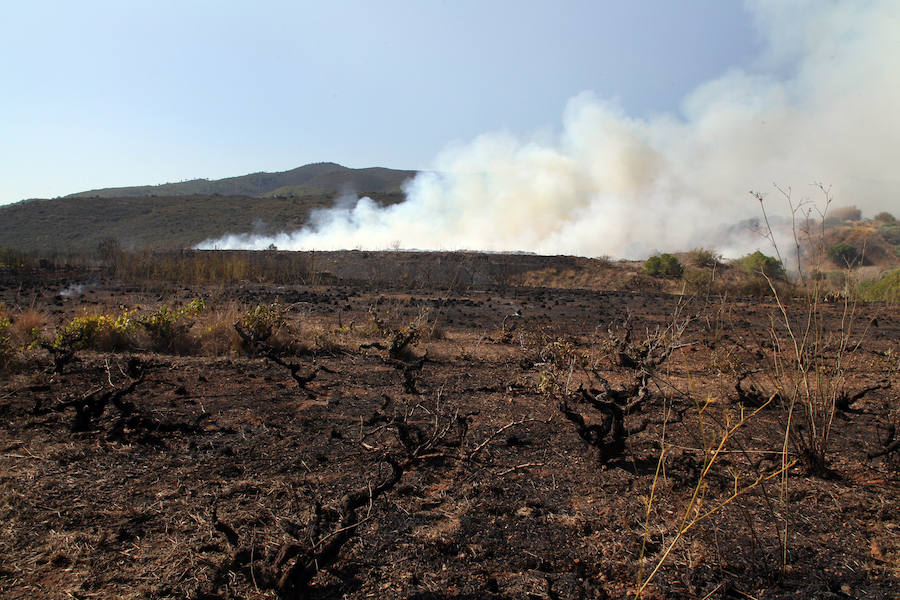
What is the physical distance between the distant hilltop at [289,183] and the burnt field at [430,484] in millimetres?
84772

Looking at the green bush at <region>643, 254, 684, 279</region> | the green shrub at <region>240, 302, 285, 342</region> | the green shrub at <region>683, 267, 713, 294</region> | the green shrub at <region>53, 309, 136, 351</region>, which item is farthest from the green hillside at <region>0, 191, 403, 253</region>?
the green shrub at <region>240, 302, 285, 342</region>

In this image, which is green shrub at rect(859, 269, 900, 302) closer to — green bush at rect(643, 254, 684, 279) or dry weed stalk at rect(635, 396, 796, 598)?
green bush at rect(643, 254, 684, 279)

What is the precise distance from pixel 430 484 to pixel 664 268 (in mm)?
26286

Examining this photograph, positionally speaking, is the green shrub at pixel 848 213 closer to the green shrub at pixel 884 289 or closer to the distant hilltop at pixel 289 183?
the green shrub at pixel 884 289

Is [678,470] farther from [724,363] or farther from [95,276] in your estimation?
[95,276]

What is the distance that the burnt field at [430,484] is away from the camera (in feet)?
7.84

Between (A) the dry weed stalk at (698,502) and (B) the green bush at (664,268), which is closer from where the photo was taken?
(A) the dry weed stalk at (698,502)

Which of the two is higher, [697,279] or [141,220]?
[141,220]

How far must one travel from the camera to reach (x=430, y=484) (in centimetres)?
336

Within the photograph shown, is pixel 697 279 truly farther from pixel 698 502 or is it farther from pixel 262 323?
pixel 698 502

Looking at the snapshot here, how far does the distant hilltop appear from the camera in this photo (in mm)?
91000

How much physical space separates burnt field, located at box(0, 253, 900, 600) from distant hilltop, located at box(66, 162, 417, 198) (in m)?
84.8

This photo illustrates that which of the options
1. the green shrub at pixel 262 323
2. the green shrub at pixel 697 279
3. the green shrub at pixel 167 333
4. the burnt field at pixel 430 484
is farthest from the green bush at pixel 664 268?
the green shrub at pixel 167 333

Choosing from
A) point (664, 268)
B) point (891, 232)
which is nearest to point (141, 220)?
point (664, 268)
